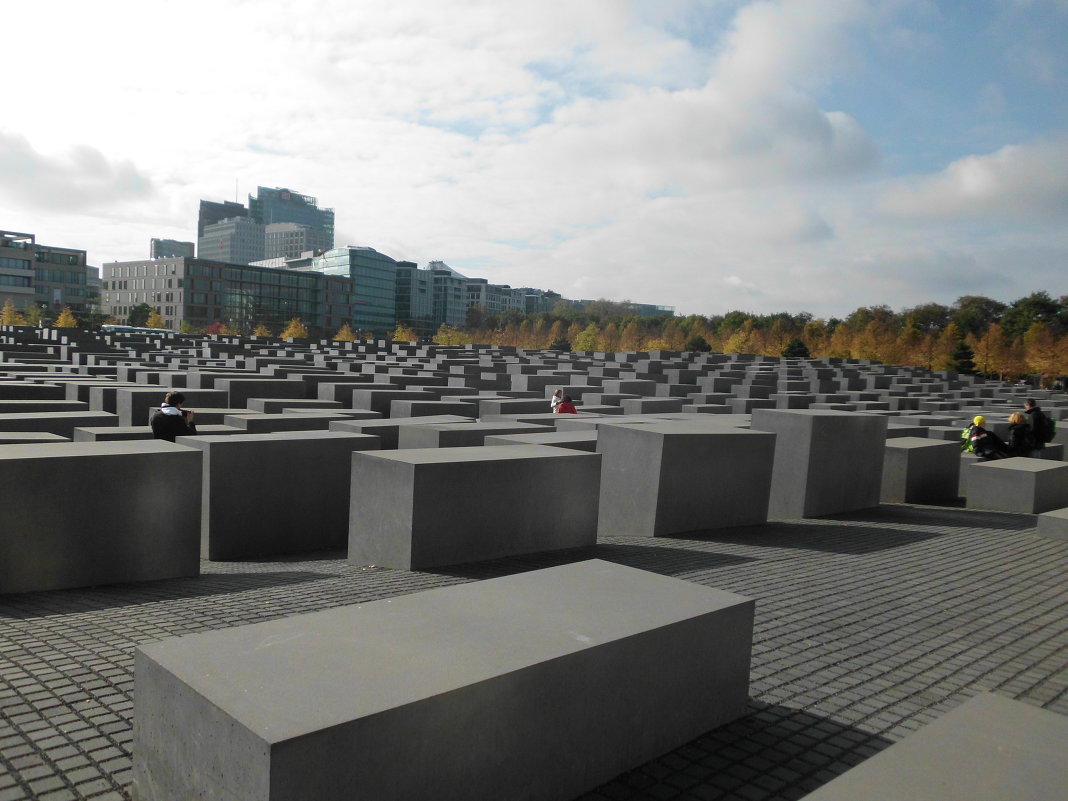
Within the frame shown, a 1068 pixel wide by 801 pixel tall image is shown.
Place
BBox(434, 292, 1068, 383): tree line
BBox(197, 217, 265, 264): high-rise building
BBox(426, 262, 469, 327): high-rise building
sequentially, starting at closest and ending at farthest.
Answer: BBox(434, 292, 1068, 383): tree line, BBox(426, 262, 469, 327): high-rise building, BBox(197, 217, 265, 264): high-rise building

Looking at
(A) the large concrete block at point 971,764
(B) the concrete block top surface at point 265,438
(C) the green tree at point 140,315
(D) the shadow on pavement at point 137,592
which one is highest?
(C) the green tree at point 140,315

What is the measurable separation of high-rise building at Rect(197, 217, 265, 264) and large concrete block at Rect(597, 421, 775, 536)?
650 feet

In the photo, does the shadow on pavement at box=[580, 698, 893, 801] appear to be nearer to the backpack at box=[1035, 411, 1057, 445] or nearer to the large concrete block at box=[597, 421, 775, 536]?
the large concrete block at box=[597, 421, 775, 536]

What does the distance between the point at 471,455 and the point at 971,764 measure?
16.8ft

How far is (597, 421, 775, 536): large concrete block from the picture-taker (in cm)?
820

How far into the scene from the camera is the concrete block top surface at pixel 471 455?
6.71m

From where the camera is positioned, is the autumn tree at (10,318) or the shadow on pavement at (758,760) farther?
the autumn tree at (10,318)

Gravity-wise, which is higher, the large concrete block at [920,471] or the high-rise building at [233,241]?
the high-rise building at [233,241]

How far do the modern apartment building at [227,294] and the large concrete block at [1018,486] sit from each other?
346ft

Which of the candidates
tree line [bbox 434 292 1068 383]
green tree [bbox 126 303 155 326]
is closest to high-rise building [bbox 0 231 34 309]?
green tree [bbox 126 303 155 326]

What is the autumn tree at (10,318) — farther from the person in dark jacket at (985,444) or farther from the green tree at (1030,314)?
the green tree at (1030,314)

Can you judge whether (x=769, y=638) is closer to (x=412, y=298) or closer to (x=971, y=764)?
(x=971, y=764)

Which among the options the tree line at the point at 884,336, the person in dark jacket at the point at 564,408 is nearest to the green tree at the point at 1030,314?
the tree line at the point at 884,336

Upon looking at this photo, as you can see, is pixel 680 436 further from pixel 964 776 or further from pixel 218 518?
pixel 964 776
